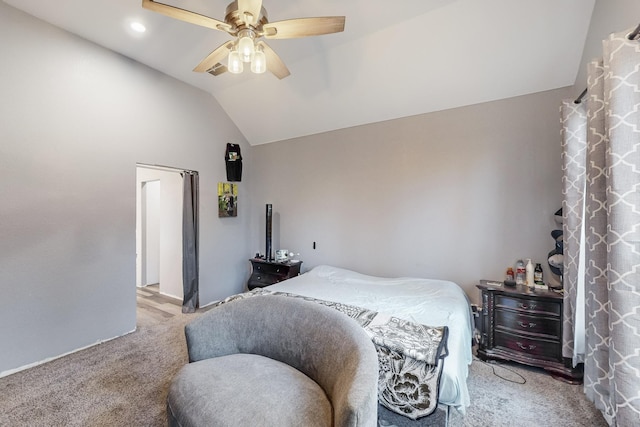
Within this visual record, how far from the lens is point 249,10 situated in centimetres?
160

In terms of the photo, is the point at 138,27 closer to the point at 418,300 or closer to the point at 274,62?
the point at 274,62

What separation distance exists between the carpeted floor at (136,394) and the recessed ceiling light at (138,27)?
3.27 meters

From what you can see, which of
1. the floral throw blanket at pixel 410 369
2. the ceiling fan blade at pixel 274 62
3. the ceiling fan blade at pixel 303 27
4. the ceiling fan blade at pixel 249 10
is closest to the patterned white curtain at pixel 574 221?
the floral throw blanket at pixel 410 369

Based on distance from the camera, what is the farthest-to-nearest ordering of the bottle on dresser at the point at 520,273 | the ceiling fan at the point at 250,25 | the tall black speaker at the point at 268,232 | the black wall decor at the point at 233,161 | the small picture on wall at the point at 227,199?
the black wall decor at the point at 233,161 → the small picture on wall at the point at 227,199 → the tall black speaker at the point at 268,232 → the bottle on dresser at the point at 520,273 → the ceiling fan at the point at 250,25

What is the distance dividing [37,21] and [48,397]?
3327 mm

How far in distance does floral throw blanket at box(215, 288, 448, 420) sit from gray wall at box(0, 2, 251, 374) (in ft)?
9.96

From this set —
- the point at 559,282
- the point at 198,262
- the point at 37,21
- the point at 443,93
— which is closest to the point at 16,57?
the point at 37,21

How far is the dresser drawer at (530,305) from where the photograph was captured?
239 centimetres

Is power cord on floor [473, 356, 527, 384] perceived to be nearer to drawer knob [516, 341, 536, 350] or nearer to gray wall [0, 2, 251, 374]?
drawer knob [516, 341, 536, 350]

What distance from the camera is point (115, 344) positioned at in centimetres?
292

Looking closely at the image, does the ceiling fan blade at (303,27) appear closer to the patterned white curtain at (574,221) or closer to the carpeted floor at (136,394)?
the patterned white curtain at (574,221)

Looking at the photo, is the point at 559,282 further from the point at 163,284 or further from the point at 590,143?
the point at 163,284

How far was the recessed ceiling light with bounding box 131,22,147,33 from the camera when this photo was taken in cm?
258

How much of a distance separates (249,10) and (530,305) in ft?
10.7
